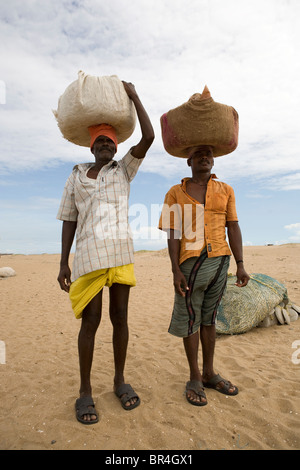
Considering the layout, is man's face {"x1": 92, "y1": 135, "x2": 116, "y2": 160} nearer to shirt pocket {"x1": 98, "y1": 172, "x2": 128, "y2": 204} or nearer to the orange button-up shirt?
shirt pocket {"x1": 98, "y1": 172, "x2": 128, "y2": 204}

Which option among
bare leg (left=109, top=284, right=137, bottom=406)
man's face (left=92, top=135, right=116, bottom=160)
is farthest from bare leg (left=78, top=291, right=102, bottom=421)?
man's face (left=92, top=135, right=116, bottom=160)

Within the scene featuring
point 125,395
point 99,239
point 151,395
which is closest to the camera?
point 99,239

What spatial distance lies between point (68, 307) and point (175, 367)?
4716 mm

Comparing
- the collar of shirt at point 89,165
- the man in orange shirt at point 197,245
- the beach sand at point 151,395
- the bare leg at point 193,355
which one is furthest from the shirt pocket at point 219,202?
the beach sand at point 151,395

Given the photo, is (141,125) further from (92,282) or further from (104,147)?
(92,282)

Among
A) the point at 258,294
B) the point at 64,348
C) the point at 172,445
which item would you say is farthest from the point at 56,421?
the point at 258,294

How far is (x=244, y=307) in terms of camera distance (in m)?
4.70

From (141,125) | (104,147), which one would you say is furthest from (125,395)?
(141,125)

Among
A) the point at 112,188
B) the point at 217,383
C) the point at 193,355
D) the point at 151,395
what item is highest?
the point at 112,188

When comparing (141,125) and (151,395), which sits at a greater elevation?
(141,125)

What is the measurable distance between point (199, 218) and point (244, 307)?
2.51 meters

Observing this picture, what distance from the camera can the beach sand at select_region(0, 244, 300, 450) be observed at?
2.34 m

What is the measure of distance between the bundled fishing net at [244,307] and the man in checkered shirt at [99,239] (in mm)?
2392

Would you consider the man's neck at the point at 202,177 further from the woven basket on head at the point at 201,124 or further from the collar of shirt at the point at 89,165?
the collar of shirt at the point at 89,165
